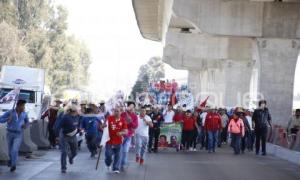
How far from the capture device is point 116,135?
54.8 ft

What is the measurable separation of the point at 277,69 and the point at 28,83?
1109 cm

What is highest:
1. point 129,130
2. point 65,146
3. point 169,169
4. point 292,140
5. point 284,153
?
point 129,130

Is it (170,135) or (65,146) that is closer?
(65,146)

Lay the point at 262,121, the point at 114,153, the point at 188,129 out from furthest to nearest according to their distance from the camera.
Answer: the point at 188,129, the point at 262,121, the point at 114,153

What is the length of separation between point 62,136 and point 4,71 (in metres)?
17.8

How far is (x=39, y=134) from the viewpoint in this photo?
2380 cm

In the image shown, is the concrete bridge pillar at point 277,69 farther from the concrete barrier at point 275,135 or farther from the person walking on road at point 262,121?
the person walking on road at point 262,121

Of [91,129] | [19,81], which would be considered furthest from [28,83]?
[91,129]

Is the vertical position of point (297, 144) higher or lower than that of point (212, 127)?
lower

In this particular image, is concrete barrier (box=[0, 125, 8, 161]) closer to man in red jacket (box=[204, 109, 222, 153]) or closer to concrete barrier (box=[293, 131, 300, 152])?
concrete barrier (box=[293, 131, 300, 152])

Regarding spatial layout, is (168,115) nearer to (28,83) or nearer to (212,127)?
(212,127)

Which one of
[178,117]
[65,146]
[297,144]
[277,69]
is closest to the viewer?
[65,146]

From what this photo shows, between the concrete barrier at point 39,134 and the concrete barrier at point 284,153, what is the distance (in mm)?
7612

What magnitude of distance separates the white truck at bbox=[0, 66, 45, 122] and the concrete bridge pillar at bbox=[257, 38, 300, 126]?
32.6 feet
